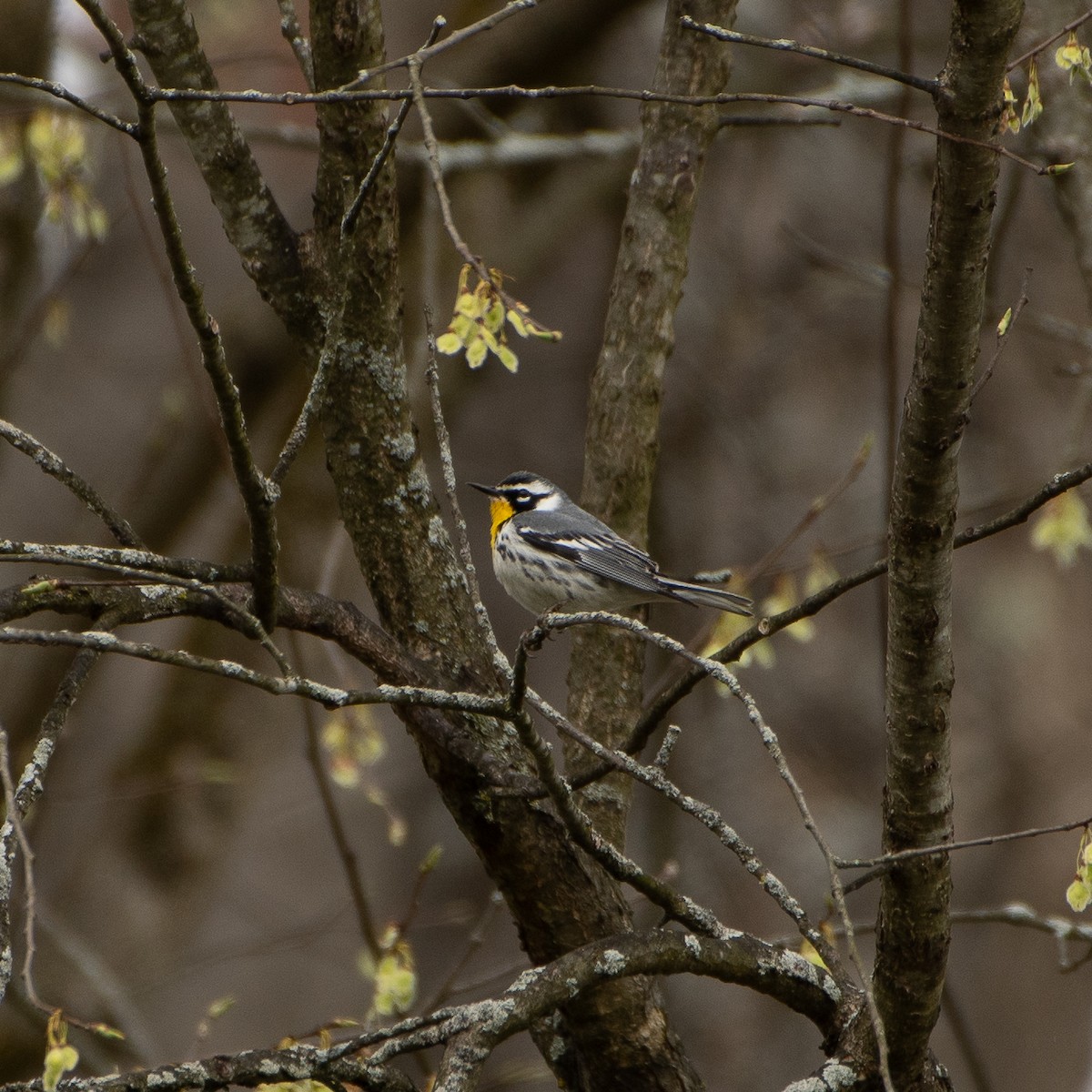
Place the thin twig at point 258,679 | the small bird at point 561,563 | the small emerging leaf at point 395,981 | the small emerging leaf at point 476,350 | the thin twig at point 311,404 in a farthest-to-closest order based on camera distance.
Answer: the small bird at point 561,563 → the small emerging leaf at point 395,981 → the small emerging leaf at point 476,350 → the thin twig at point 311,404 → the thin twig at point 258,679

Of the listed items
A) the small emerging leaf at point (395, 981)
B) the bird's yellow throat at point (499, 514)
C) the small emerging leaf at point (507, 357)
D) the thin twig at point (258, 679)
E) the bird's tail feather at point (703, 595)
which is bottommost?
the small emerging leaf at point (395, 981)

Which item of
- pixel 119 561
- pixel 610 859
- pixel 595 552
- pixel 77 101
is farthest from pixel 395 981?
pixel 595 552

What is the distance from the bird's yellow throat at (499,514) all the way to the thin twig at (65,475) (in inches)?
131

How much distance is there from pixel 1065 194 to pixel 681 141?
4.84 feet

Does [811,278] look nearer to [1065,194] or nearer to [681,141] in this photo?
[1065,194]

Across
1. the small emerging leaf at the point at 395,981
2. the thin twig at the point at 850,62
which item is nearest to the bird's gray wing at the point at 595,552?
the small emerging leaf at the point at 395,981

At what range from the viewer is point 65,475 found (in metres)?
2.13

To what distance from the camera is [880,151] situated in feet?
28.3

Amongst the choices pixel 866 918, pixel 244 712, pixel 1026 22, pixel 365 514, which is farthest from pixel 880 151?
pixel 365 514

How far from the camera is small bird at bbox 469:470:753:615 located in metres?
4.42

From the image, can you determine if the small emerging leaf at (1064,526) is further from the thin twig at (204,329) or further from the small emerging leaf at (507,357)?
the thin twig at (204,329)

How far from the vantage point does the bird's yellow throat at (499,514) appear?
565 cm

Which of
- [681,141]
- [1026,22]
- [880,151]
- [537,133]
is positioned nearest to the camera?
[681,141]

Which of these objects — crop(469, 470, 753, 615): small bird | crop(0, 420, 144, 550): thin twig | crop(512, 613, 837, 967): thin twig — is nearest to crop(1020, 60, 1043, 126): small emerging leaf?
crop(512, 613, 837, 967): thin twig
